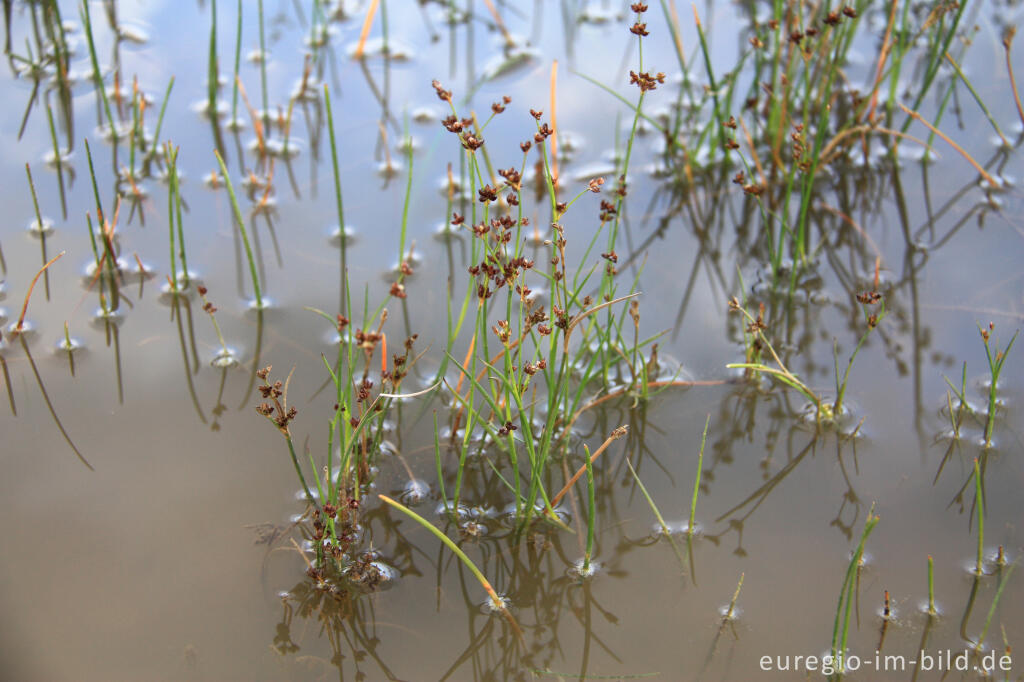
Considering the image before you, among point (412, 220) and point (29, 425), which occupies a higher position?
point (412, 220)

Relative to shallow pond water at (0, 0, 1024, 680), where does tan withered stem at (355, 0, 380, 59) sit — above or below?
above

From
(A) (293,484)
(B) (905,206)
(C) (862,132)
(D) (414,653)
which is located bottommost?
(D) (414,653)

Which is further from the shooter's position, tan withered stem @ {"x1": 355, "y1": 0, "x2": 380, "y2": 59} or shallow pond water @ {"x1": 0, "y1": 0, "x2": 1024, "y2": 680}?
tan withered stem @ {"x1": 355, "y1": 0, "x2": 380, "y2": 59}

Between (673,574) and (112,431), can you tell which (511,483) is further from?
(112,431)

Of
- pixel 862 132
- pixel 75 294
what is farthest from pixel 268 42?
pixel 862 132

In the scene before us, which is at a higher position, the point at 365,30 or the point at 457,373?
the point at 365,30

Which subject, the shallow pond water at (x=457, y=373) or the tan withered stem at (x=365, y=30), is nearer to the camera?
the shallow pond water at (x=457, y=373)

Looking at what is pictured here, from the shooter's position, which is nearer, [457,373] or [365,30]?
[457,373]

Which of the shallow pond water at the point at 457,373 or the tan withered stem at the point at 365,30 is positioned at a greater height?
the tan withered stem at the point at 365,30
